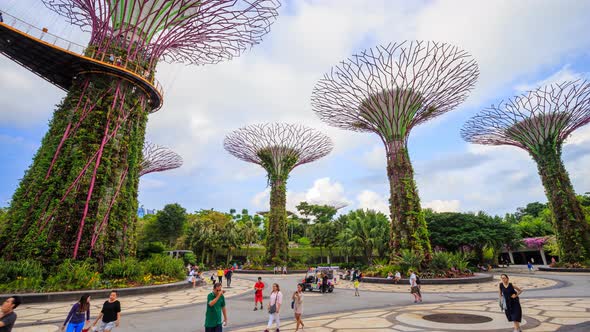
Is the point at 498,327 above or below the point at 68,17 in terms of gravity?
below

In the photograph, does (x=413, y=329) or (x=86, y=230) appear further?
(x=86, y=230)

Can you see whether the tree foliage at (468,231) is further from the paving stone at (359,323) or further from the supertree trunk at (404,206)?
the paving stone at (359,323)

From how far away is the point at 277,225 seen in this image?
107 ft

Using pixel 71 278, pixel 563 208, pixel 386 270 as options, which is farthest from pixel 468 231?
pixel 71 278

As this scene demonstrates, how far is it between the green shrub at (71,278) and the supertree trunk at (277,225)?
66.1 ft

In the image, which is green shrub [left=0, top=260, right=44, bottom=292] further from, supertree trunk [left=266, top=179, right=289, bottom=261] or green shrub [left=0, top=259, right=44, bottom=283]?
supertree trunk [left=266, top=179, right=289, bottom=261]

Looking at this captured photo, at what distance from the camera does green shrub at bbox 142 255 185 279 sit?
15.8 meters

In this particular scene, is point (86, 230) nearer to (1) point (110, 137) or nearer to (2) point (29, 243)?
(2) point (29, 243)

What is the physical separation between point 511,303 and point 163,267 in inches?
613

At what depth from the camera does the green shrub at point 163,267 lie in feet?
51.8

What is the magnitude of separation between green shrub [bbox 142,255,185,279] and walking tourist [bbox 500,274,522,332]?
49.4 feet

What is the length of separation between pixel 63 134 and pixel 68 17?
26.6ft

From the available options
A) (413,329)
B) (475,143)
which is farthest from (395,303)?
(475,143)

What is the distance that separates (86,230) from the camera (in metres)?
14.4
